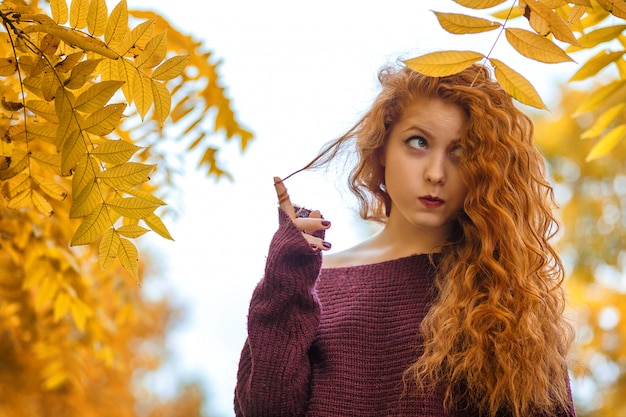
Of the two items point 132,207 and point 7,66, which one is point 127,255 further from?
point 7,66

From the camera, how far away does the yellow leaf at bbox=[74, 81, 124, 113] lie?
2.58ft

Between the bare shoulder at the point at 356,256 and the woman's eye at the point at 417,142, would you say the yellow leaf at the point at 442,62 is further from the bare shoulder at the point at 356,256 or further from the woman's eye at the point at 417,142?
the bare shoulder at the point at 356,256

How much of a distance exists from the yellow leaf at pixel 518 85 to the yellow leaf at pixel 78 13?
1.51 feet

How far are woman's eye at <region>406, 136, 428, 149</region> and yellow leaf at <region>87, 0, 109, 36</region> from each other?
59 cm

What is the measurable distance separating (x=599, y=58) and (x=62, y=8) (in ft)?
2.38

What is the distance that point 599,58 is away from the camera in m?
1.06

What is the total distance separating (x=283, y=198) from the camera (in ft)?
4.13

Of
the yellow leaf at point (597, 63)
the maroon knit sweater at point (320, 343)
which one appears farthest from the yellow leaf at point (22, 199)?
the yellow leaf at point (597, 63)

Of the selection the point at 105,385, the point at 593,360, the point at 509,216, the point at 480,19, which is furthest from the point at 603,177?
the point at 480,19

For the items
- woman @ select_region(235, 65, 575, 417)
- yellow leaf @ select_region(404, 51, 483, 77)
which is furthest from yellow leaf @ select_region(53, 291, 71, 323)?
yellow leaf @ select_region(404, 51, 483, 77)

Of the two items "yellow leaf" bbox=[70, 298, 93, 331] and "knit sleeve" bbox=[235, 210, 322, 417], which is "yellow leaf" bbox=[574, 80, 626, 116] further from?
"yellow leaf" bbox=[70, 298, 93, 331]

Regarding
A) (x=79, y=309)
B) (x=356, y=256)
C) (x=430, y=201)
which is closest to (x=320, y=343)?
(x=356, y=256)

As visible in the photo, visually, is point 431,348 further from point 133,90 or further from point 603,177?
point 603,177

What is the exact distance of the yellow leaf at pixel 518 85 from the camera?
0.79 m
